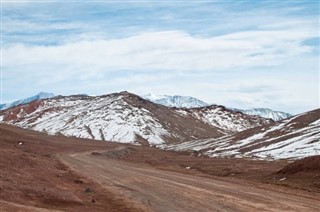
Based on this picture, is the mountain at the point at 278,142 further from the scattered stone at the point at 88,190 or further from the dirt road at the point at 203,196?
the scattered stone at the point at 88,190

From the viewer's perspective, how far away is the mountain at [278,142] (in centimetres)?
9956

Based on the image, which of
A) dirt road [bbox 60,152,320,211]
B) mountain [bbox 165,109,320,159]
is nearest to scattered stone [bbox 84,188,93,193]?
dirt road [bbox 60,152,320,211]

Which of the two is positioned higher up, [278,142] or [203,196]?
[278,142]

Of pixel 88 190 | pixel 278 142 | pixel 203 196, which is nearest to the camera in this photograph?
pixel 203 196

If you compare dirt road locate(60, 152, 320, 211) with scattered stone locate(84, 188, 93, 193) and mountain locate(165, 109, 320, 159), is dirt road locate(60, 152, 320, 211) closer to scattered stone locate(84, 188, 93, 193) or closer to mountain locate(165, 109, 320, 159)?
scattered stone locate(84, 188, 93, 193)

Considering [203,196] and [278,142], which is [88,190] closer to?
[203,196]

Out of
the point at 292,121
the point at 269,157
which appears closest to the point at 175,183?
the point at 269,157

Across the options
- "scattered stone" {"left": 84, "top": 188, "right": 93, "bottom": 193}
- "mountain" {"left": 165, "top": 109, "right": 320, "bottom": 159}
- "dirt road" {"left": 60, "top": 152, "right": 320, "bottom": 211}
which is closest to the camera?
"dirt road" {"left": 60, "top": 152, "right": 320, "bottom": 211}

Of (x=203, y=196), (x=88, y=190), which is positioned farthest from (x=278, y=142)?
(x=88, y=190)

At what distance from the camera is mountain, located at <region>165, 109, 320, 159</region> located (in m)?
99.6

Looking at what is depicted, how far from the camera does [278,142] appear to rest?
114125 mm

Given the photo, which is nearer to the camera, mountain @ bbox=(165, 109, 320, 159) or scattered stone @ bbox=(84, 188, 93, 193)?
scattered stone @ bbox=(84, 188, 93, 193)

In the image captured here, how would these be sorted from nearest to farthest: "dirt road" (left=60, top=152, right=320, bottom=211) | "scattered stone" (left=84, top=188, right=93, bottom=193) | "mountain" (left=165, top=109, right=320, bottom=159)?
"dirt road" (left=60, top=152, right=320, bottom=211)
"scattered stone" (left=84, top=188, right=93, bottom=193)
"mountain" (left=165, top=109, right=320, bottom=159)

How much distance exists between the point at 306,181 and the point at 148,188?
1734 centimetres
